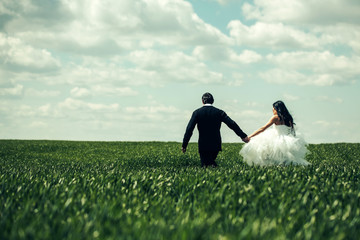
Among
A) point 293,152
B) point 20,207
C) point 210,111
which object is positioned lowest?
point 20,207

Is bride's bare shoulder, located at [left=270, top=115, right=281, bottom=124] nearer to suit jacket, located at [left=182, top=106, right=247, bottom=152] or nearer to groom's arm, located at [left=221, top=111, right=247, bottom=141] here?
groom's arm, located at [left=221, top=111, right=247, bottom=141]

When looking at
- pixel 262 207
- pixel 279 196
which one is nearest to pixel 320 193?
pixel 279 196

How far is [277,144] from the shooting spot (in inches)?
475

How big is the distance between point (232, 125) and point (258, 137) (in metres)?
1.12

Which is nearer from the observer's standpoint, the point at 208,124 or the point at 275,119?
the point at 208,124

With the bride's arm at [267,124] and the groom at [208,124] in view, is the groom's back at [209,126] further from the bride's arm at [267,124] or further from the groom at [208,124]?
the bride's arm at [267,124]

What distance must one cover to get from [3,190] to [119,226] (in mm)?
3761

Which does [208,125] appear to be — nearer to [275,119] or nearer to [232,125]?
[232,125]

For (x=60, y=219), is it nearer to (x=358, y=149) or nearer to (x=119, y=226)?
(x=119, y=226)

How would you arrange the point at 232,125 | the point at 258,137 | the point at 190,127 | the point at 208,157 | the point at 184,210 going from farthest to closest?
the point at 258,137 < the point at 208,157 < the point at 232,125 < the point at 190,127 < the point at 184,210

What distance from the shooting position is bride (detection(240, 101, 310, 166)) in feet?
39.5

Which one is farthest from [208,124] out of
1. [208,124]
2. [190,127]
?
[190,127]

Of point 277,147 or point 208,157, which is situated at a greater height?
point 277,147

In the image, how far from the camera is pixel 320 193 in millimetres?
6875
